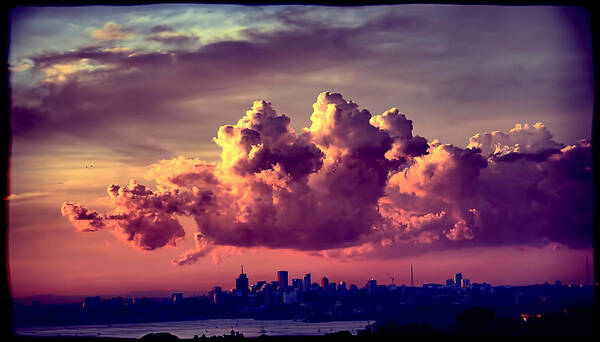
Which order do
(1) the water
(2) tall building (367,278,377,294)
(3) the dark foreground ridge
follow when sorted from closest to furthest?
(3) the dark foreground ridge < (1) the water < (2) tall building (367,278,377,294)

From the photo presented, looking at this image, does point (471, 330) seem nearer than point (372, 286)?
Yes

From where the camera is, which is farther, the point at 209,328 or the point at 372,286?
the point at 372,286

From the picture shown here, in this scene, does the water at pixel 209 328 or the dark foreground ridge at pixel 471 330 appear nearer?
the dark foreground ridge at pixel 471 330

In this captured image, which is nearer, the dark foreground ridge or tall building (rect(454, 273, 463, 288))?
the dark foreground ridge

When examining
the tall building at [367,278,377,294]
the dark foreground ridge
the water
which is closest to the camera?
the dark foreground ridge

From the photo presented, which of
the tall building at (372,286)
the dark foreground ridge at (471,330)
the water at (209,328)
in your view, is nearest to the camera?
the dark foreground ridge at (471,330)

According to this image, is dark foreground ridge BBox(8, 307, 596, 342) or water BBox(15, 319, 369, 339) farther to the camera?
water BBox(15, 319, 369, 339)

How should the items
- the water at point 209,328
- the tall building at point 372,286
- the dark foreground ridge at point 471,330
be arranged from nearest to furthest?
the dark foreground ridge at point 471,330, the water at point 209,328, the tall building at point 372,286

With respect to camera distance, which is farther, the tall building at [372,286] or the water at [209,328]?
the tall building at [372,286]

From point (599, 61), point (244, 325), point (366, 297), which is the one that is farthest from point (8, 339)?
point (366, 297)

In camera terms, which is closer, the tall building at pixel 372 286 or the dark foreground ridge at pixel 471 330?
the dark foreground ridge at pixel 471 330

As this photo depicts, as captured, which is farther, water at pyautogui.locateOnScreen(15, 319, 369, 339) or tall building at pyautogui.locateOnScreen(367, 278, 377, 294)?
tall building at pyautogui.locateOnScreen(367, 278, 377, 294)
